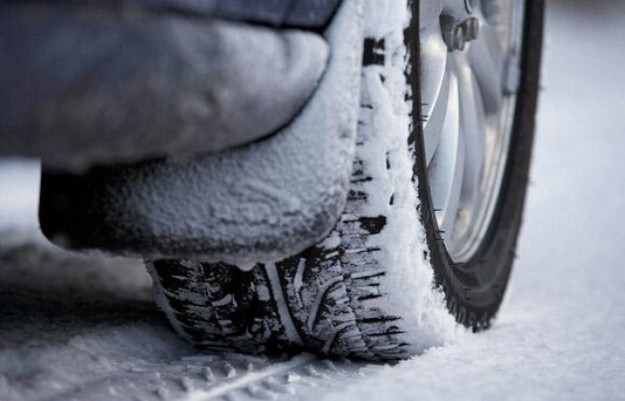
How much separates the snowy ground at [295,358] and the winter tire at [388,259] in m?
0.05

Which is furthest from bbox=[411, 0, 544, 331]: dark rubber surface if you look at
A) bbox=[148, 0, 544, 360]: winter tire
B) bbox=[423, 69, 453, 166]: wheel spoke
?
bbox=[423, 69, 453, 166]: wheel spoke

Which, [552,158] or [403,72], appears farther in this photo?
[552,158]

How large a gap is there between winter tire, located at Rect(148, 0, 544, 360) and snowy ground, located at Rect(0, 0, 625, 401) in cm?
5

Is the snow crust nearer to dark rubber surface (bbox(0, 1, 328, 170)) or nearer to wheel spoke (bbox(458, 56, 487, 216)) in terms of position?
dark rubber surface (bbox(0, 1, 328, 170))

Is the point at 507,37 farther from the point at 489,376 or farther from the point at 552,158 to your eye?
the point at 552,158

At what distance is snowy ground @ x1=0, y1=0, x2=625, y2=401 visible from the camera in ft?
2.93

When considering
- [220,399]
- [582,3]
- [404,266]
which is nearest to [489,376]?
[404,266]

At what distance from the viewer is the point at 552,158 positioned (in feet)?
11.0

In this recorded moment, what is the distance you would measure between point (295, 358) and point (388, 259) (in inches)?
9.5

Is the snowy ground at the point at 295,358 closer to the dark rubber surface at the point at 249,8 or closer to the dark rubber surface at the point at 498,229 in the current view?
the dark rubber surface at the point at 498,229

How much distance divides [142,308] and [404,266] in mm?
553

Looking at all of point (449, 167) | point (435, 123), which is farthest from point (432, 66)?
point (449, 167)

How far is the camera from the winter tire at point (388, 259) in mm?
846

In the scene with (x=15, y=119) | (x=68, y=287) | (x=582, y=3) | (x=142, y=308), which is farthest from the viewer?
(x=582, y=3)
